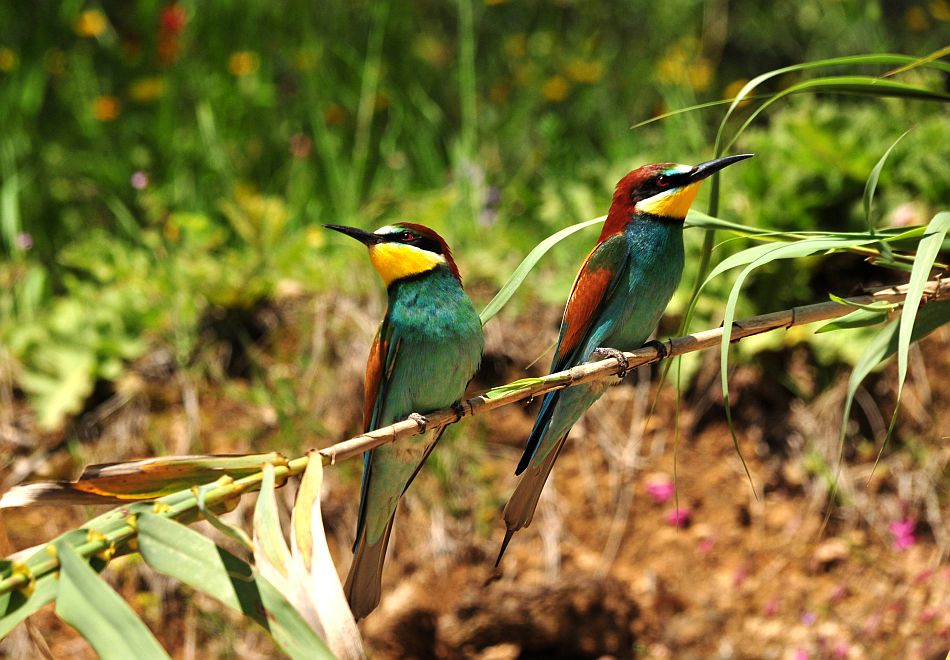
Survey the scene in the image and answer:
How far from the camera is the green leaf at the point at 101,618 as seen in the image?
0.98m

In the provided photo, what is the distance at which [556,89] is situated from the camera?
14.4ft

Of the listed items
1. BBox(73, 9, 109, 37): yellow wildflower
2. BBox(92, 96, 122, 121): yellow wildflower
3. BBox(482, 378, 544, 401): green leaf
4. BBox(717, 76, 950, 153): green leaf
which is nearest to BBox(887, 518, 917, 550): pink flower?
BBox(717, 76, 950, 153): green leaf

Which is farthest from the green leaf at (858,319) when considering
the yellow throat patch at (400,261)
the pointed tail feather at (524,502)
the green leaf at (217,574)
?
the green leaf at (217,574)

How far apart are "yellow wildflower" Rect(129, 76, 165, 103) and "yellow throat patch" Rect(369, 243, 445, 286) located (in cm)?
277

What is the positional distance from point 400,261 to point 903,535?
5.54 ft

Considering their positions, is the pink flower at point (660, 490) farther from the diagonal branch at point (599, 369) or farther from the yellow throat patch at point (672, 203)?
the diagonal branch at point (599, 369)

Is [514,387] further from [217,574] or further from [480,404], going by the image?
[217,574]

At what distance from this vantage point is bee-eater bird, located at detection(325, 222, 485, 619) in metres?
1.78

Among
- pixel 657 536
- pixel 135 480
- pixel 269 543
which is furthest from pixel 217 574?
pixel 657 536

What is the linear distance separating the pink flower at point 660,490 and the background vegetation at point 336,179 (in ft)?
1.00

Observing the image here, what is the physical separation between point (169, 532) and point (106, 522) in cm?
8

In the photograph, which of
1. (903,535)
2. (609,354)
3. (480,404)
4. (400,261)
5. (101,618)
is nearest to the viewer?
(101,618)

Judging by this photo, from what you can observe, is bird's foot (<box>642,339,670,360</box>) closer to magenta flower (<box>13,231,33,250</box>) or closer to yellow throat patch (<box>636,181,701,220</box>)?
yellow throat patch (<box>636,181,701,220</box>)

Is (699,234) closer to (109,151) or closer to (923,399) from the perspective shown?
(923,399)
